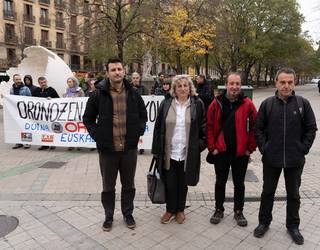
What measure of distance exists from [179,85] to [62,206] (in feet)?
7.86

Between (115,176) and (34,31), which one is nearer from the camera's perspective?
(115,176)

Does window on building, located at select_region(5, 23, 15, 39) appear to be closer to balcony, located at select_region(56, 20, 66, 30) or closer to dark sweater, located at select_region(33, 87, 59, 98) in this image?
balcony, located at select_region(56, 20, 66, 30)

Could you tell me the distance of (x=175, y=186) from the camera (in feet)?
13.8

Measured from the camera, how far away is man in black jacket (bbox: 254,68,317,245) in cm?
358

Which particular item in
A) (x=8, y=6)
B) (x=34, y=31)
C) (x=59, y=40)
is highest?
(x=8, y=6)

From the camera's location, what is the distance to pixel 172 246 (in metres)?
3.67

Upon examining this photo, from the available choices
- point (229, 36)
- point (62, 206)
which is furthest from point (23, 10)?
point (62, 206)

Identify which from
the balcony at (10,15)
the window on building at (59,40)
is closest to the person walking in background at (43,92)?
the balcony at (10,15)

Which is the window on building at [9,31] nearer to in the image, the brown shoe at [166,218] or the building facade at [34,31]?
the building facade at [34,31]

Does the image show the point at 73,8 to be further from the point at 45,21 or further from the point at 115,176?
the point at 45,21

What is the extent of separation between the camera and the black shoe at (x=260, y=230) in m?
3.87

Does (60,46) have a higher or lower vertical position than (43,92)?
higher

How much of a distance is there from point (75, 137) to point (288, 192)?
5.49 m

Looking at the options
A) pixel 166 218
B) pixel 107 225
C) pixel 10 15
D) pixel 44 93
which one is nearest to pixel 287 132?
pixel 166 218
